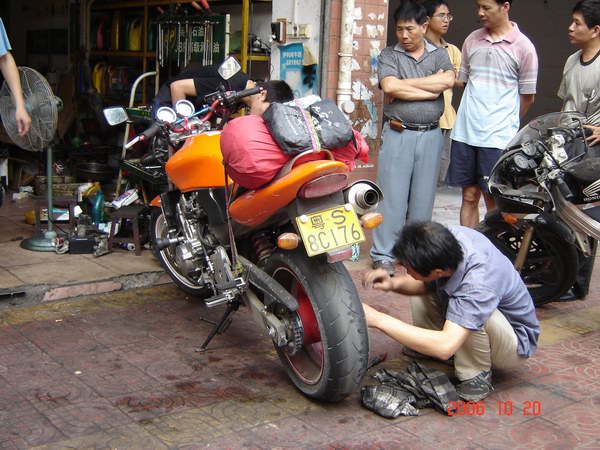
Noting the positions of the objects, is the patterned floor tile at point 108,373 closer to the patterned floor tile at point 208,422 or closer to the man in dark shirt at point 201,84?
the patterned floor tile at point 208,422

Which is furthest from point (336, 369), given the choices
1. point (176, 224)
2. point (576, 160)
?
point (576, 160)

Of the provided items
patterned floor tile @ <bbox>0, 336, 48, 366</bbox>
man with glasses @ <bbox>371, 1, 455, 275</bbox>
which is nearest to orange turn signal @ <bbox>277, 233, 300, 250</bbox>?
patterned floor tile @ <bbox>0, 336, 48, 366</bbox>

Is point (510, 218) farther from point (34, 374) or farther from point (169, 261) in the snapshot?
point (34, 374)

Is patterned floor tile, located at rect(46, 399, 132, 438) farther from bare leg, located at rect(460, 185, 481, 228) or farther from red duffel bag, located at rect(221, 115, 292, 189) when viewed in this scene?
bare leg, located at rect(460, 185, 481, 228)

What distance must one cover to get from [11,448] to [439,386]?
1967mm

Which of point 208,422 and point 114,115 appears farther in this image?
point 114,115

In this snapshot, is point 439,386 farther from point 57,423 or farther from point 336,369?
point 57,423

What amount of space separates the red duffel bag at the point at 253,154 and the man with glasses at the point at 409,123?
93.9 inches

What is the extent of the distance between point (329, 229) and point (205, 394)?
3.48 ft

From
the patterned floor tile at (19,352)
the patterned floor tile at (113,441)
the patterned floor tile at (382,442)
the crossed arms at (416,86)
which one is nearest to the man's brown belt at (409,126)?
the crossed arms at (416,86)

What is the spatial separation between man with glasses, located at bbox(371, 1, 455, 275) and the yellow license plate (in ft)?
7.75

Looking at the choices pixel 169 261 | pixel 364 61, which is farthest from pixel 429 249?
pixel 364 61

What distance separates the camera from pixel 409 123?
19.2 feet
